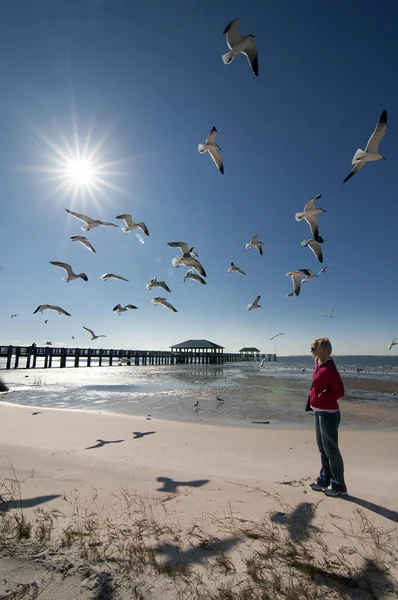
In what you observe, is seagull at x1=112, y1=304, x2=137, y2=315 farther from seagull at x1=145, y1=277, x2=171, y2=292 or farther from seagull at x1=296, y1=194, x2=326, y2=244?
seagull at x1=296, y1=194, x2=326, y2=244

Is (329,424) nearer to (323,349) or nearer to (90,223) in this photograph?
(323,349)

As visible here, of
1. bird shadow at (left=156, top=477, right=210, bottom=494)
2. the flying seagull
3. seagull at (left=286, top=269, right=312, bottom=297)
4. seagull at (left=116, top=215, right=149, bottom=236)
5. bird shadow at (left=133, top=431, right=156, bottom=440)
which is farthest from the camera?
seagull at (left=286, top=269, right=312, bottom=297)

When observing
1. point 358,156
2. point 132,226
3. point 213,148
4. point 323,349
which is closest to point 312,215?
point 358,156

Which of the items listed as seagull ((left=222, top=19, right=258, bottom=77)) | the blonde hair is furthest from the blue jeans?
seagull ((left=222, top=19, right=258, bottom=77))

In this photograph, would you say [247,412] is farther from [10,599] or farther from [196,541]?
[10,599]

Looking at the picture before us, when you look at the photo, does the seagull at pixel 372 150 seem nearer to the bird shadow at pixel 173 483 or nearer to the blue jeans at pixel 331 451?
the blue jeans at pixel 331 451

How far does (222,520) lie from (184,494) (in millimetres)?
926

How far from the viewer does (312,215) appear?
12328mm

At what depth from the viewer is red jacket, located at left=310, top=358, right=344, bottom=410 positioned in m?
4.62

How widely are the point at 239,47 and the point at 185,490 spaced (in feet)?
32.4

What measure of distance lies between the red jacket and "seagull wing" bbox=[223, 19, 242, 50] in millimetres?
8104

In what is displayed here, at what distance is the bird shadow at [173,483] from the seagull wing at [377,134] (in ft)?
28.0

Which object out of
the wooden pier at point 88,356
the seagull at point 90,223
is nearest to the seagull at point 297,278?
the seagull at point 90,223

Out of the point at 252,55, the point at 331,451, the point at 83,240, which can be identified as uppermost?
the point at 252,55
